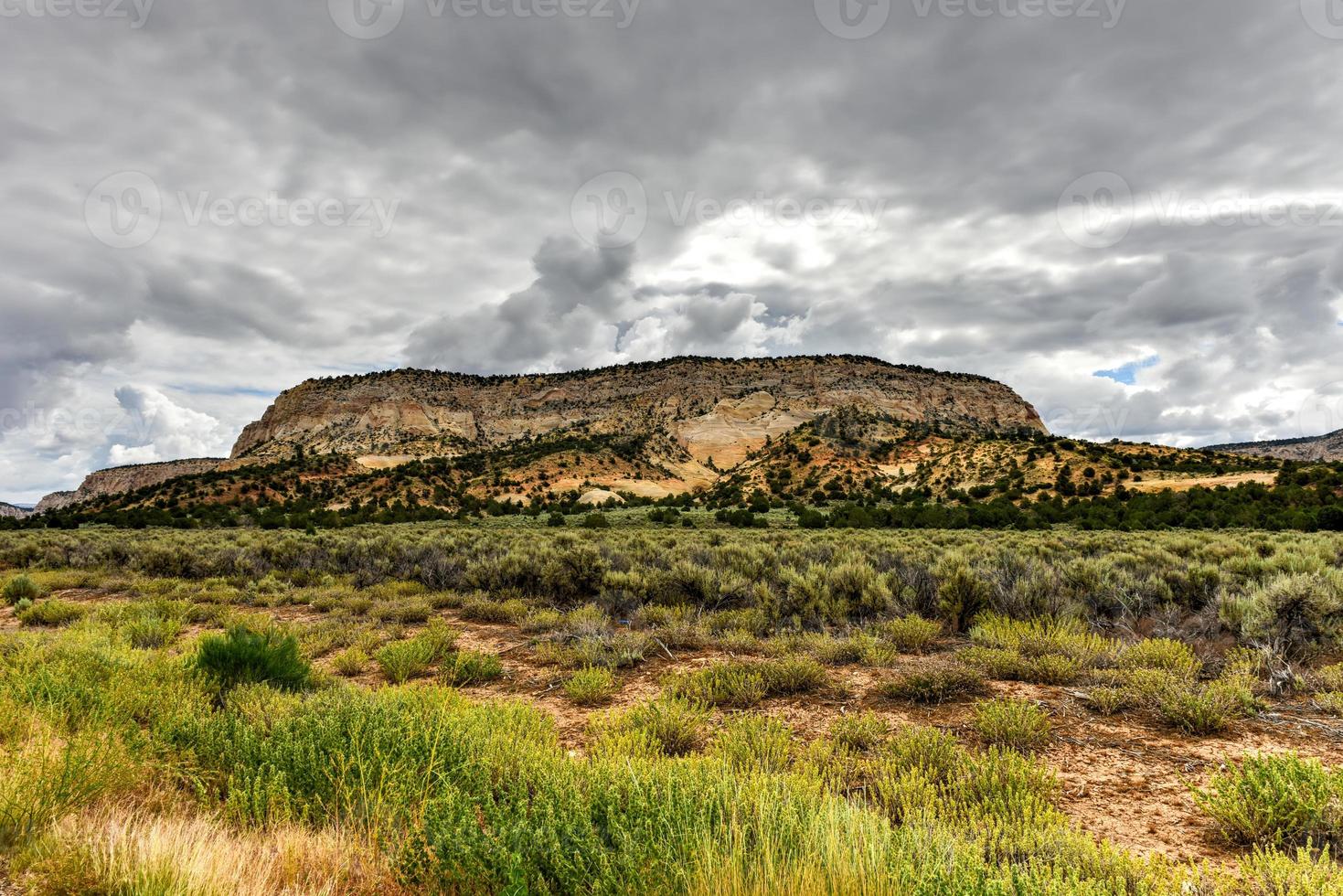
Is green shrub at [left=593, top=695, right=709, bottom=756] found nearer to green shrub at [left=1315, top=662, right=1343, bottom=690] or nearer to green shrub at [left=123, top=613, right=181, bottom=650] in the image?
green shrub at [left=1315, top=662, right=1343, bottom=690]

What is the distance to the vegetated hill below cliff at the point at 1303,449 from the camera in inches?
3559

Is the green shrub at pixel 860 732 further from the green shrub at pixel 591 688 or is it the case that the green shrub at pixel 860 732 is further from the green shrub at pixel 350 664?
the green shrub at pixel 350 664

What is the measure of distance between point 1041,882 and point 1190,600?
8.94 metres

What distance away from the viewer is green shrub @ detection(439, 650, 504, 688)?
21.2ft

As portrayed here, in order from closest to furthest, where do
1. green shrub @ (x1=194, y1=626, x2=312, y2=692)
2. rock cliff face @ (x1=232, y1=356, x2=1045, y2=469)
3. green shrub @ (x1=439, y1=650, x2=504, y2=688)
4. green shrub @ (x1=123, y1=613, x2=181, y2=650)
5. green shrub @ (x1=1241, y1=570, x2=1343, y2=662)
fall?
green shrub @ (x1=194, y1=626, x2=312, y2=692), green shrub @ (x1=1241, y1=570, x2=1343, y2=662), green shrub @ (x1=439, y1=650, x2=504, y2=688), green shrub @ (x1=123, y1=613, x2=181, y2=650), rock cliff face @ (x1=232, y1=356, x2=1045, y2=469)

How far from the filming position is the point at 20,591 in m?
Answer: 12.0

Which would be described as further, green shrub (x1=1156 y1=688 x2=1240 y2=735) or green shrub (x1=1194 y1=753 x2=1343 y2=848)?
green shrub (x1=1156 y1=688 x2=1240 y2=735)

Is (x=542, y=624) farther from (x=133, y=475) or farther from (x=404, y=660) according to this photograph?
(x=133, y=475)

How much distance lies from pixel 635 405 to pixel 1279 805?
337 feet

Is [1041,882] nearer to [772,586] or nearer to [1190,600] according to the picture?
[772,586]

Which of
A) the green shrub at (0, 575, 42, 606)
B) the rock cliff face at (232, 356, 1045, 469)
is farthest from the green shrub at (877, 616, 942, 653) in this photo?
the rock cliff face at (232, 356, 1045, 469)

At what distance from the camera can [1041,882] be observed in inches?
85.6

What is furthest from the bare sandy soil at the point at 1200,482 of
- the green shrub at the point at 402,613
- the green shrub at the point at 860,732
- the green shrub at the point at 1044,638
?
the green shrub at the point at 402,613

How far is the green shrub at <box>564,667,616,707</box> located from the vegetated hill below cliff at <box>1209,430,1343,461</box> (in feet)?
360
